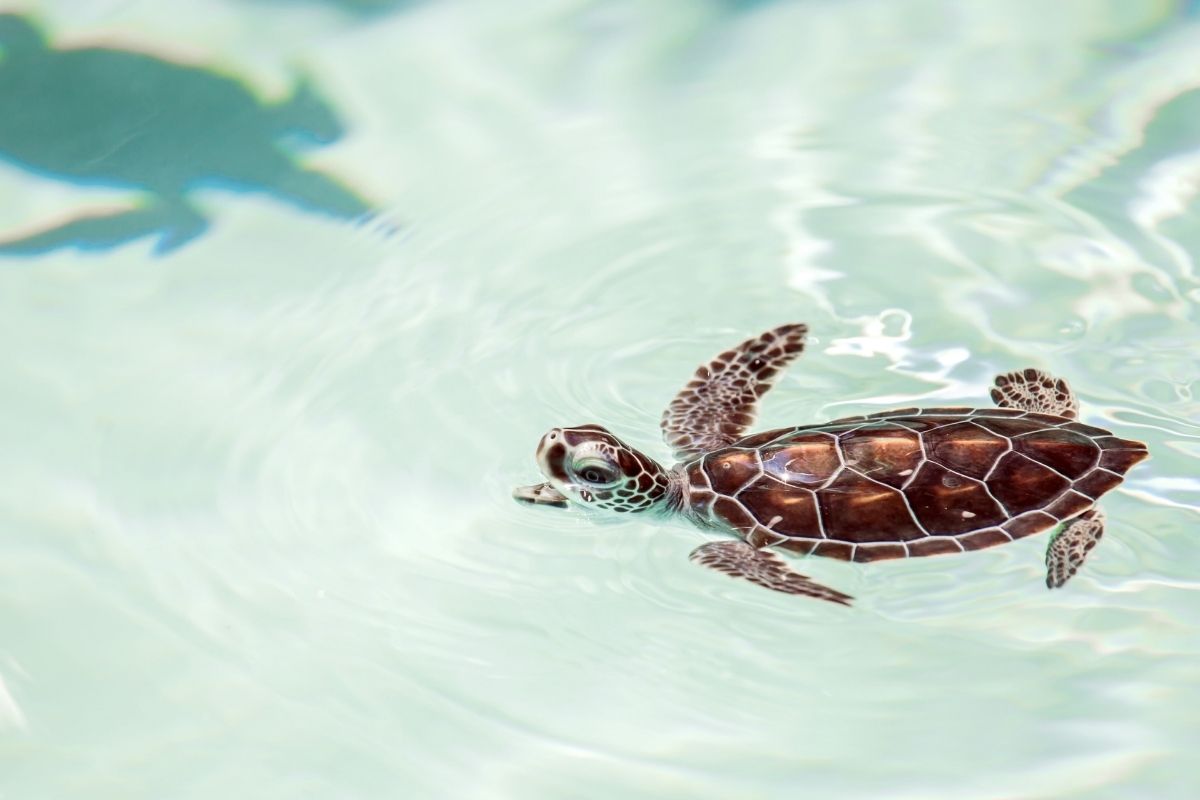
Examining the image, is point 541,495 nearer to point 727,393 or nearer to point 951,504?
point 727,393

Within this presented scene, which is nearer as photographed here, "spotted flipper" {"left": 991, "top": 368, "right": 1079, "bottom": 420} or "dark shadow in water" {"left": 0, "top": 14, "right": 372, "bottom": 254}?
"spotted flipper" {"left": 991, "top": 368, "right": 1079, "bottom": 420}

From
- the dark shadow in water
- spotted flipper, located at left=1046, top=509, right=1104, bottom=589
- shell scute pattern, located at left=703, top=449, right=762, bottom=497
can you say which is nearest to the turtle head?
shell scute pattern, located at left=703, top=449, right=762, bottom=497

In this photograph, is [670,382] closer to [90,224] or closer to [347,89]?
[347,89]

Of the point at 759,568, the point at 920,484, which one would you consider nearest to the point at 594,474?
the point at 759,568

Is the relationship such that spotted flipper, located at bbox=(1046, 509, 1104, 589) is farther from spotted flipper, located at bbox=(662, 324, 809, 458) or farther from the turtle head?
the turtle head

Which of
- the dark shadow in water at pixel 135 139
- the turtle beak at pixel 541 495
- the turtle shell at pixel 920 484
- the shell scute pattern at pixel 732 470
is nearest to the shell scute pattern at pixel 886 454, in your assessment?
the turtle shell at pixel 920 484

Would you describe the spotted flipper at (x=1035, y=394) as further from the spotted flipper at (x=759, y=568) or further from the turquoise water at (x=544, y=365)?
the spotted flipper at (x=759, y=568)
